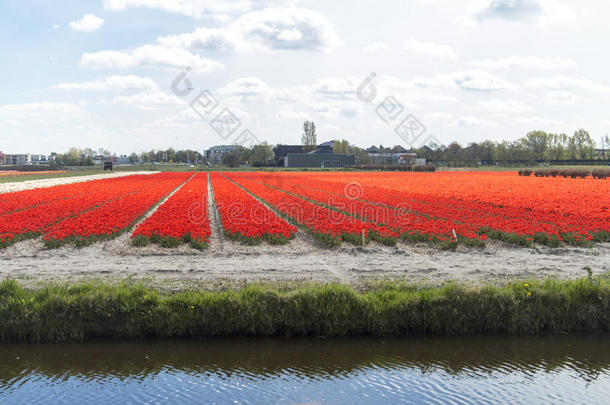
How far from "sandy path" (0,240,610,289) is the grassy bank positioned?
1514 millimetres

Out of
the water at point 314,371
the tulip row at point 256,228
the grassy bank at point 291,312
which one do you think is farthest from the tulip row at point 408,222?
the water at point 314,371

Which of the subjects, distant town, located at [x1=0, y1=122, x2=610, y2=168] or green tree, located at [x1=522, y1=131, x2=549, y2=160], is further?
green tree, located at [x1=522, y1=131, x2=549, y2=160]

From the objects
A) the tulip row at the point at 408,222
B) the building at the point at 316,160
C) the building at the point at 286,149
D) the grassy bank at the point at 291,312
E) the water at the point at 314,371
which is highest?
the building at the point at 286,149

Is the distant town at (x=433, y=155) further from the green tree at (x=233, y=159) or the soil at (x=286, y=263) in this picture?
the soil at (x=286, y=263)

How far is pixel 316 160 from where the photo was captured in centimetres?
13300

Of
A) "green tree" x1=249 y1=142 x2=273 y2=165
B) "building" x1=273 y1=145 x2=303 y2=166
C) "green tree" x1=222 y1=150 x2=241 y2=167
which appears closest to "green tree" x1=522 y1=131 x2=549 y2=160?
"building" x1=273 y1=145 x2=303 y2=166

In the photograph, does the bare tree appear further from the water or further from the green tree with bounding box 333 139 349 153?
the water

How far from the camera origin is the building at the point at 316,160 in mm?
130512

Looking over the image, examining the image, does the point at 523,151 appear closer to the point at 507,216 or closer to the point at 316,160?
the point at 316,160

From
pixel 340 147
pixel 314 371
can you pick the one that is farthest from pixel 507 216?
pixel 340 147

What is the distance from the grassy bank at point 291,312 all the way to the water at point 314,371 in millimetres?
279

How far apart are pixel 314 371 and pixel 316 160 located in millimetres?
126173

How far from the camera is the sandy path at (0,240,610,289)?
11.5 meters

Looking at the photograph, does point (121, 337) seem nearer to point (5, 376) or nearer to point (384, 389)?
point (5, 376)
